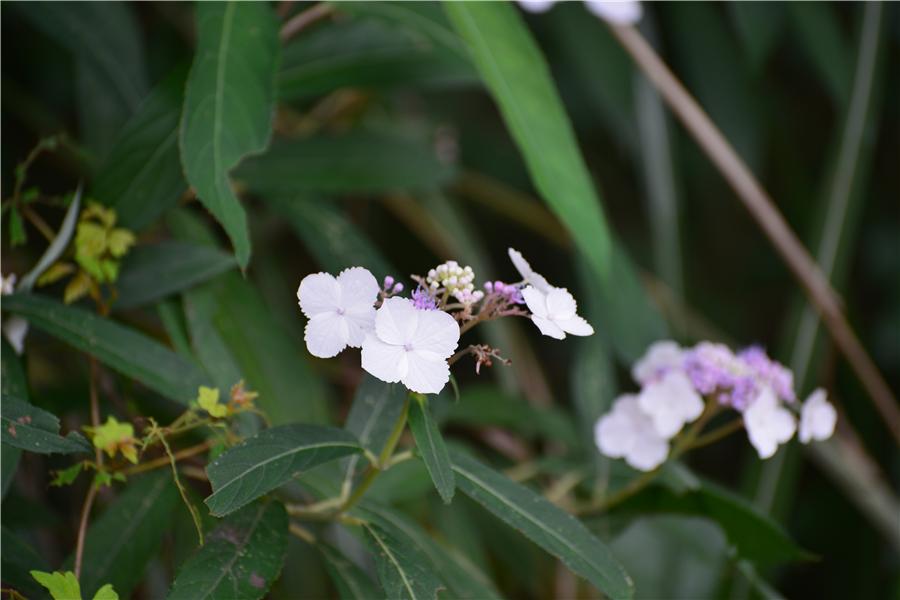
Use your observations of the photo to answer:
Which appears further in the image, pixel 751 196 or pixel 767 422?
pixel 751 196

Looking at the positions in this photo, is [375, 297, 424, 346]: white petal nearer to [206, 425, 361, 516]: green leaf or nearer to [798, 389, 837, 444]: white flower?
[206, 425, 361, 516]: green leaf

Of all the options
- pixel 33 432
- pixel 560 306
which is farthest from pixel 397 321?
pixel 33 432

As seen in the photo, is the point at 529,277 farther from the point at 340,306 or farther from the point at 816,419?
the point at 816,419

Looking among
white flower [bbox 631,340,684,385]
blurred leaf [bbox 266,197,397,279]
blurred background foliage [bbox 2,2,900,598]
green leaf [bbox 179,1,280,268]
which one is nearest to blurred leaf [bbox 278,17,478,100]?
blurred background foliage [bbox 2,2,900,598]

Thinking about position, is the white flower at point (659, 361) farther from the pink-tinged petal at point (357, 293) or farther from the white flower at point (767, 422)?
the pink-tinged petal at point (357, 293)

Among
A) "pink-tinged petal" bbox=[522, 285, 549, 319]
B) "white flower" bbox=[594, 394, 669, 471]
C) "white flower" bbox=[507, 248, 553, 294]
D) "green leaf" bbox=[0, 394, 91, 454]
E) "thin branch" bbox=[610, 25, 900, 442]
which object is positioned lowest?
"green leaf" bbox=[0, 394, 91, 454]

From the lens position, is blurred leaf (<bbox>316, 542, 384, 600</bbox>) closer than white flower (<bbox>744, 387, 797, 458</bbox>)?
Yes
